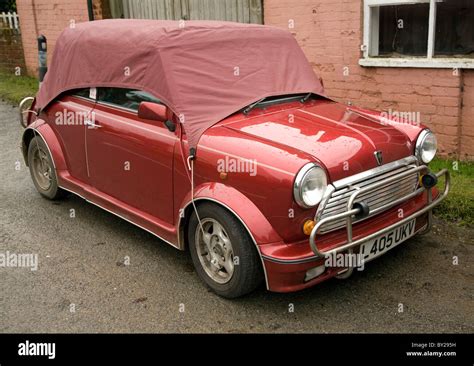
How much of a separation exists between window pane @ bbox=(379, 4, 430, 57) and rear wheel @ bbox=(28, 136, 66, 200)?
4.22 meters

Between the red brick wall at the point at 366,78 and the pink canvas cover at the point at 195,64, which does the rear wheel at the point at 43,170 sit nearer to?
the pink canvas cover at the point at 195,64

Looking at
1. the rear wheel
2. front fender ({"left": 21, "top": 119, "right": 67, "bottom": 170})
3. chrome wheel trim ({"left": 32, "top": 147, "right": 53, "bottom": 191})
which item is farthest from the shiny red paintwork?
chrome wheel trim ({"left": 32, "top": 147, "right": 53, "bottom": 191})

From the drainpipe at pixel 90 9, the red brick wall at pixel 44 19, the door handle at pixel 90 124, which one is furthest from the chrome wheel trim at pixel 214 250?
the red brick wall at pixel 44 19

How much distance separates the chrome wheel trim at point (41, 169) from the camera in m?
5.65

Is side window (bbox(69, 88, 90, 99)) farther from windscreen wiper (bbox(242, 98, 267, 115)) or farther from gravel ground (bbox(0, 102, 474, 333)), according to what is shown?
windscreen wiper (bbox(242, 98, 267, 115))

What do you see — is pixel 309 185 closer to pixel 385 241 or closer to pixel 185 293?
pixel 385 241

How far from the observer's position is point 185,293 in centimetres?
391

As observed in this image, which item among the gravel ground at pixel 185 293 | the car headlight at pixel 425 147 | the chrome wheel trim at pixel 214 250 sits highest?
the car headlight at pixel 425 147

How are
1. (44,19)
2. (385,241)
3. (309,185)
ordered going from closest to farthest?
(309,185) → (385,241) → (44,19)

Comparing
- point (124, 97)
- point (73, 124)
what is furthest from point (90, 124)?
point (124, 97)

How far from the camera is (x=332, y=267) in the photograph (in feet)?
11.4

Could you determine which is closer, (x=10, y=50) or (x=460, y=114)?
(x=460, y=114)

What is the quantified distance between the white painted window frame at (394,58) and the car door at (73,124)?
3530 mm

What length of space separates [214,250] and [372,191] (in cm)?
117
